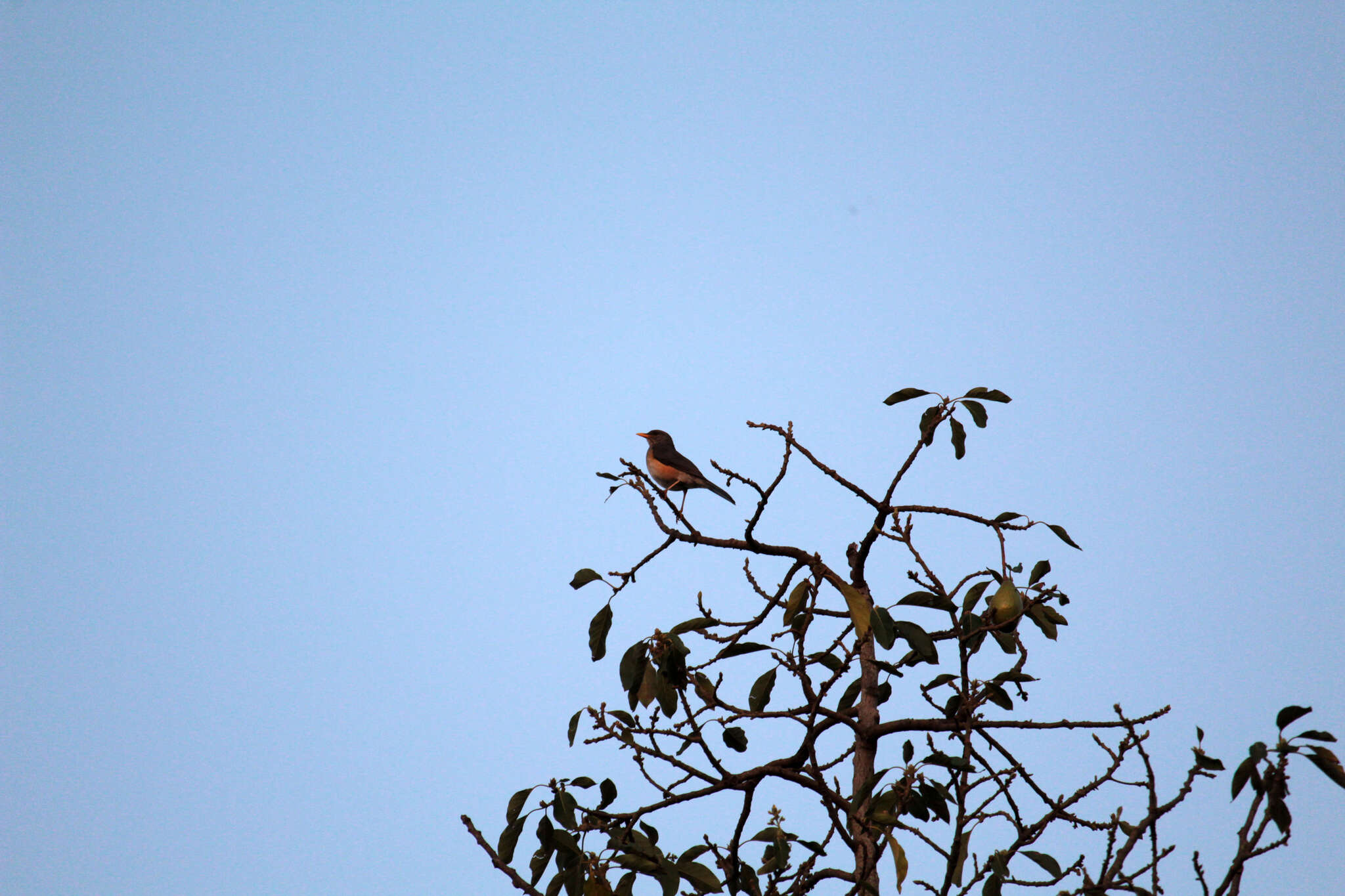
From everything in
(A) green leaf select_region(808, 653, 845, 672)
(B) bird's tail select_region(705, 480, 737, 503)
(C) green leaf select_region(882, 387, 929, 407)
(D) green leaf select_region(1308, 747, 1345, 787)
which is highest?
(B) bird's tail select_region(705, 480, 737, 503)

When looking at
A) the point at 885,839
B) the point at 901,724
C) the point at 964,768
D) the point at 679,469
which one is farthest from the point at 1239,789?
the point at 679,469

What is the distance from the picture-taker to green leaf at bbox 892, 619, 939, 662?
344cm

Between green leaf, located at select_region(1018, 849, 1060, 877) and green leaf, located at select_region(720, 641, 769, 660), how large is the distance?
112cm

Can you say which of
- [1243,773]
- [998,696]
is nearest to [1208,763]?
[1243,773]

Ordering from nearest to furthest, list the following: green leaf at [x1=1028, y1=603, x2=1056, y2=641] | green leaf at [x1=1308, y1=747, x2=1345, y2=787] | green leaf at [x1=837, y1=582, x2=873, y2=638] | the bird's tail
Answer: green leaf at [x1=1308, y1=747, x2=1345, y2=787], green leaf at [x1=837, y1=582, x2=873, y2=638], green leaf at [x1=1028, y1=603, x2=1056, y2=641], the bird's tail

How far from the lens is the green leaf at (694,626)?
3438 millimetres

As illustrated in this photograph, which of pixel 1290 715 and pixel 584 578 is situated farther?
pixel 584 578

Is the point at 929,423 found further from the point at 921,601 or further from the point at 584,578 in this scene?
the point at 584,578

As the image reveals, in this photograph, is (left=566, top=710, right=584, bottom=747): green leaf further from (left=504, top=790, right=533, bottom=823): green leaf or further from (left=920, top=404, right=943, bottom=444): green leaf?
(left=920, top=404, right=943, bottom=444): green leaf

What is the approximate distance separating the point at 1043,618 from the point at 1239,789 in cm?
124

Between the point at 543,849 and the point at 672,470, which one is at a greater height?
the point at 672,470

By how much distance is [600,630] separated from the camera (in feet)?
11.3

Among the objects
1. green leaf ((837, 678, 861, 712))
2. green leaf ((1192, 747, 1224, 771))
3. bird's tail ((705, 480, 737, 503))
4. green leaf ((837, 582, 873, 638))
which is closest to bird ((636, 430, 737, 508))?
bird's tail ((705, 480, 737, 503))

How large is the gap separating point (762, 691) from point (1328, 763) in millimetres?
1850
